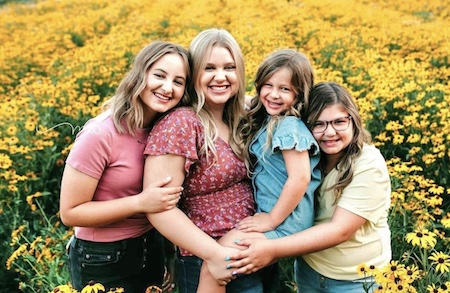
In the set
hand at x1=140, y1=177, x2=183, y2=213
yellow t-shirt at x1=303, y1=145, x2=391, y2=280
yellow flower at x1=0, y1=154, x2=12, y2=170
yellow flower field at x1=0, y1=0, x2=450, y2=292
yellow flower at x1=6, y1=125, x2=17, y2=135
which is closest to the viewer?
hand at x1=140, y1=177, x2=183, y2=213

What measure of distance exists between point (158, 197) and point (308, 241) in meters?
0.63

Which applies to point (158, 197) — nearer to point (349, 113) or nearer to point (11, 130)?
point (349, 113)

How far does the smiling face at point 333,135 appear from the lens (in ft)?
7.15

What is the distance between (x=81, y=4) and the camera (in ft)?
40.6

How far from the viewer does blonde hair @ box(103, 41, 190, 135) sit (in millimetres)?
2102

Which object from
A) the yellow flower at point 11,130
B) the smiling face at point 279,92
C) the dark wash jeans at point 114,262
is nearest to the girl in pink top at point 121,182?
the dark wash jeans at point 114,262

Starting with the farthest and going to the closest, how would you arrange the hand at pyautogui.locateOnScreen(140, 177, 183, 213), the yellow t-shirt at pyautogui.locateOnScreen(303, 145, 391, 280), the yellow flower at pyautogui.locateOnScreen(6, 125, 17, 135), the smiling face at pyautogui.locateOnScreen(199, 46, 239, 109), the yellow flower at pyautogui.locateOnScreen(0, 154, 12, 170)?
1. the yellow flower at pyautogui.locateOnScreen(6, 125, 17, 135)
2. the yellow flower at pyautogui.locateOnScreen(0, 154, 12, 170)
3. the smiling face at pyautogui.locateOnScreen(199, 46, 239, 109)
4. the yellow t-shirt at pyautogui.locateOnScreen(303, 145, 391, 280)
5. the hand at pyautogui.locateOnScreen(140, 177, 183, 213)

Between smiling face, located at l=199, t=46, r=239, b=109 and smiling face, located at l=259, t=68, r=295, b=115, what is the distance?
0.54ft

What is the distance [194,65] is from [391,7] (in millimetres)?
9663

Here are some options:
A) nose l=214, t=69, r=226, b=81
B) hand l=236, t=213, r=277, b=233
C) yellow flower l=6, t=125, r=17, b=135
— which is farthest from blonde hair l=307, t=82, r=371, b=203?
yellow flower l=6, t=125, r=17, b=135

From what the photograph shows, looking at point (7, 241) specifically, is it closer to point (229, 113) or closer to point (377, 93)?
point (229, 113)

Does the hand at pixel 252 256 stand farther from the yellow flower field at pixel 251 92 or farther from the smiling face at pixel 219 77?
the smiling face at pixel 219 77

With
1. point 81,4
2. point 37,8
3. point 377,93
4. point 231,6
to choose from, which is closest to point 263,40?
point 377,93

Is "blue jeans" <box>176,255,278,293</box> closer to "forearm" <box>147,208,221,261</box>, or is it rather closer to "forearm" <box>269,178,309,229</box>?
"forearm" <box>147,208,221,261</box>
